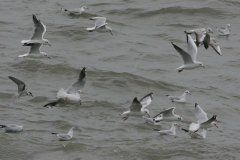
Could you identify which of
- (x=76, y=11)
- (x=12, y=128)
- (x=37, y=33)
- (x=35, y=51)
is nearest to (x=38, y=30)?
(x=37, y=33)

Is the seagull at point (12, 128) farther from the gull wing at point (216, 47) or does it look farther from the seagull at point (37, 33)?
the gull wing at point (216, 47)

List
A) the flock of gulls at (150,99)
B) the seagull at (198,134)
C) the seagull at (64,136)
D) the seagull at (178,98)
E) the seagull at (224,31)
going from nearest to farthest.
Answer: the seagull at (64,136) < the flock of gulls at (150,99) < the seagull at (198,134) < the seagull at (178,98) < the seagull at (224,31)

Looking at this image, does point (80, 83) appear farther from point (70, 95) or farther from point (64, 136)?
point (64, 136)

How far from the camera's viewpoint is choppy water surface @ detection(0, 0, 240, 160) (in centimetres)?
866

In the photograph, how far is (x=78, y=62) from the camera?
1462cm

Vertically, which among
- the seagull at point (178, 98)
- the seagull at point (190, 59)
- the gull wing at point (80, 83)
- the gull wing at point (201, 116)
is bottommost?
the seagull at point (178, 98)

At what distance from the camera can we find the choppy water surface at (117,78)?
341 inches

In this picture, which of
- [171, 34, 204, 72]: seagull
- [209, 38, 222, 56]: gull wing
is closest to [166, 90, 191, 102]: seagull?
[171, 34, 204, 72]: seagull

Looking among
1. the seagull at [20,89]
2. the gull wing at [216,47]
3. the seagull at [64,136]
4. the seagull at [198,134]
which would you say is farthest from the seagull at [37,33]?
the seagull at [198,134]

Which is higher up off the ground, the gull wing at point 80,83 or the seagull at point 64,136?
the gull wing at point 80,83

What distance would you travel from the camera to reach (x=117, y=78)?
13305mm

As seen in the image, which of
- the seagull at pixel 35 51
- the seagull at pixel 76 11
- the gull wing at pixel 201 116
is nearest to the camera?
the gull wing at pixel 201 116

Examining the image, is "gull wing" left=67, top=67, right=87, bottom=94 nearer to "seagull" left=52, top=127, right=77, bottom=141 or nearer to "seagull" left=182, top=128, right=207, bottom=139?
"seagull" left=52, top=127, right=77, bottom=141

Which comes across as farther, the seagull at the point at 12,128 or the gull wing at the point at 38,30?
the gull wing at the point at 38,30
